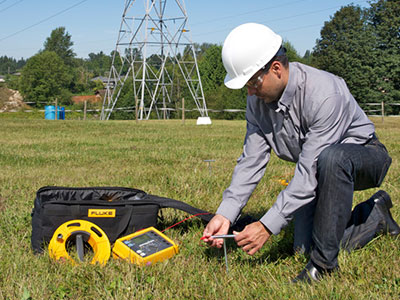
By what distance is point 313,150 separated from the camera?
8.06ft

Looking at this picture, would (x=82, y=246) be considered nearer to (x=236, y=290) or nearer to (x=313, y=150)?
(x=236, y=290)

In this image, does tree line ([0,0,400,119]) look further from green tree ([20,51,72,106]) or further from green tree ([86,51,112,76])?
green tree ([86,51,112,76])

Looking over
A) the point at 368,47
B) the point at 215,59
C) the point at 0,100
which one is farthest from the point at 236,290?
the point at 0,100

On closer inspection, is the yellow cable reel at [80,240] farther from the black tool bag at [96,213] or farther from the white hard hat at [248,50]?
the white hard hat at [248,50]

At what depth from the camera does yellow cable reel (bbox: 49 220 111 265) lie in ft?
9.37

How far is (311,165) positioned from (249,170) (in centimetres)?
51

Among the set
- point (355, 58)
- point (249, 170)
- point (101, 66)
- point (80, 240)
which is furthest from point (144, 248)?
point (101, 66)

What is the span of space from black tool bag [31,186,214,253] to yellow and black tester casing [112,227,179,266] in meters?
0.15

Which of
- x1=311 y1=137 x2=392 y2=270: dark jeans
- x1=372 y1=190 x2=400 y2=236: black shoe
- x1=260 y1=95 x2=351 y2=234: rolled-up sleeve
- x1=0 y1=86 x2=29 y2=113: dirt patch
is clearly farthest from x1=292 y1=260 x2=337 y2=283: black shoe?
x1=0 y1=86 x2=29 y2=113: dirt patch

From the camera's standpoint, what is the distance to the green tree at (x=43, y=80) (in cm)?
7162

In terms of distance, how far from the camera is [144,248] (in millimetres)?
2934

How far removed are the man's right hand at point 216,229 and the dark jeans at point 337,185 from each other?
0.50m

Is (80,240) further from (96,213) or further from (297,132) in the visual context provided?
(297,132)

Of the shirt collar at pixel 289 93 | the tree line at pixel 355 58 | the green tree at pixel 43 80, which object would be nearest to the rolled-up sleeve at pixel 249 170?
the shirt collar at pixel 289 93
